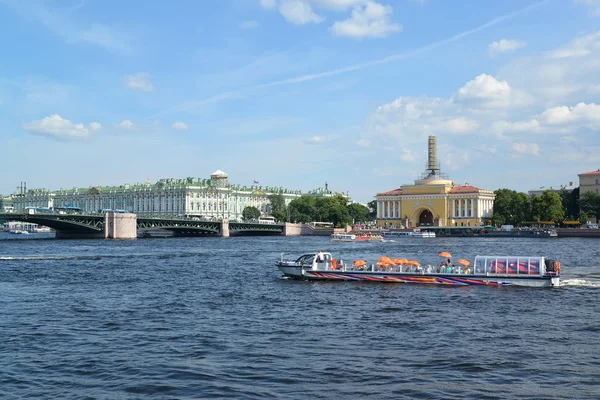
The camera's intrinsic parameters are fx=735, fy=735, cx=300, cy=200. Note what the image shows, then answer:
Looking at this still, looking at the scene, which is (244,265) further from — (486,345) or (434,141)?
(434,141)

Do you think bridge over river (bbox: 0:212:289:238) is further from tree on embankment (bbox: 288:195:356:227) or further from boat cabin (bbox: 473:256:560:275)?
boat cabin (bbox: 473:256:560:275)

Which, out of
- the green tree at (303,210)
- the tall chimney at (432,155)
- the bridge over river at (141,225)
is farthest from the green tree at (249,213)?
the tall chimney at (432,155)

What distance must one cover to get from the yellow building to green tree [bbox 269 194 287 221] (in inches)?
795

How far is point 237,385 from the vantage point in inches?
539

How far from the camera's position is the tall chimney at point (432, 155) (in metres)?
134

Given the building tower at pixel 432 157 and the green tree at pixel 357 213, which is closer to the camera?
the building tower at pixel 432 157

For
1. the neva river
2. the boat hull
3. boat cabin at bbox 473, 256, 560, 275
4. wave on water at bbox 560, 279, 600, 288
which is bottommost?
the neva river

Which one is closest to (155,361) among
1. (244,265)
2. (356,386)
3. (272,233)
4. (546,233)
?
(356,386)

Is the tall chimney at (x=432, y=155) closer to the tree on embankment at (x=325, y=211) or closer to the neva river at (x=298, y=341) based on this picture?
the tree on embankment at (x=325, y=211)

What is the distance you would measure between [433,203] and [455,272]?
318 ft

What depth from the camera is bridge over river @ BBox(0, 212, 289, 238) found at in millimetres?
77688

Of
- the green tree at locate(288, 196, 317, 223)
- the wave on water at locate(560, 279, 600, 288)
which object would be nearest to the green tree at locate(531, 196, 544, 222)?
the green tree at locate(288, 196, 317, 223)

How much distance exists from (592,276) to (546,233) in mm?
64048

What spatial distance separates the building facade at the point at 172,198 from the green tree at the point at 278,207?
6141 mm
